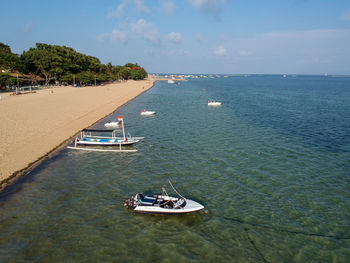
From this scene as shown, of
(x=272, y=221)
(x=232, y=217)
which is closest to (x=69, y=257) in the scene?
(x=232, y=217)

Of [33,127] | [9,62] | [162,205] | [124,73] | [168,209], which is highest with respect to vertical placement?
[124,73]

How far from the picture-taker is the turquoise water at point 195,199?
44.9 feet

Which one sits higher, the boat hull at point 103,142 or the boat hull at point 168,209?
the boat hull at point 103,142

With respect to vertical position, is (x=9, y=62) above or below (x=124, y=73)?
below

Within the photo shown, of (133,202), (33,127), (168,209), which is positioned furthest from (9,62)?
(168,209)

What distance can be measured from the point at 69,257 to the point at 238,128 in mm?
34139

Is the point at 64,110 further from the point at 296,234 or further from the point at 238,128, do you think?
the point at 296,234

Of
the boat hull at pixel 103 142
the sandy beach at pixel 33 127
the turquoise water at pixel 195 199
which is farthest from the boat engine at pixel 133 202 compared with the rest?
the boat hull at pixel 103 142

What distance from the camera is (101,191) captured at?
20.0 meters

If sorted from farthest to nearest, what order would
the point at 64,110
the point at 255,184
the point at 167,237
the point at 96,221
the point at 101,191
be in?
the point at 64,110
the point at 255,184
the point at 101,191
the point at 96,221
the point at 167,237

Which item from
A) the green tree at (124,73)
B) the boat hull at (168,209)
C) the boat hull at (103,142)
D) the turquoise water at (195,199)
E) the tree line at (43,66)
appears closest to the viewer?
the turquoise water at (195,199)

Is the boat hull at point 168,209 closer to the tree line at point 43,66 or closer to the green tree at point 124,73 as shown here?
the tree line at point 43,66

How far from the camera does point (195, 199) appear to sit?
19.0 metres

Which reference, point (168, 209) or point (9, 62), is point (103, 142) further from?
point (9, 62)
